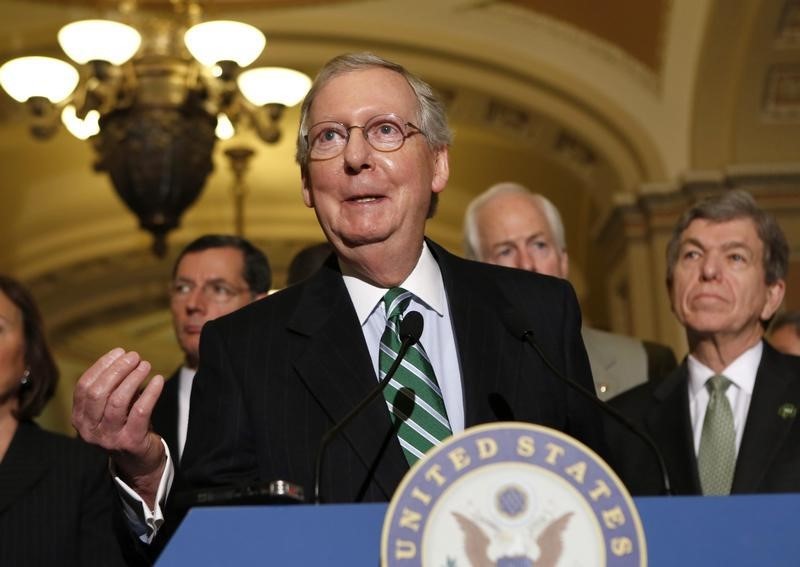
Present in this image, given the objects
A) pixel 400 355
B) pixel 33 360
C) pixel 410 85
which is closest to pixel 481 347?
pixel 400 355

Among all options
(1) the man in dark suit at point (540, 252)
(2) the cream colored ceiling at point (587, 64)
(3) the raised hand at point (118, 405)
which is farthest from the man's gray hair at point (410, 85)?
(2) the cream colored ceiling at point (587, 64)

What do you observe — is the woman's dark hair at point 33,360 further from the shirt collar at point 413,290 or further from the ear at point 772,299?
the ear at point 772,299

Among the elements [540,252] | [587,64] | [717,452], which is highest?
[587,64]

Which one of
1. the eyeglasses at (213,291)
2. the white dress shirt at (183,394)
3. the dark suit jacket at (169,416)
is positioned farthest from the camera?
the eyeglasses at (213,291)

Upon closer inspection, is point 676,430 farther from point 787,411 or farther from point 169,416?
point 169,416

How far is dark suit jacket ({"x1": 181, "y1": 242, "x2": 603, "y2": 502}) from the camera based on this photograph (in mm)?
1910

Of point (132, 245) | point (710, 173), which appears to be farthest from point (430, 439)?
point (132, 245)

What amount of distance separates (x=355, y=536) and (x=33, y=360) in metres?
2.05

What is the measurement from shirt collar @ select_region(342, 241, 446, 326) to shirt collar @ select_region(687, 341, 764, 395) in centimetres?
121

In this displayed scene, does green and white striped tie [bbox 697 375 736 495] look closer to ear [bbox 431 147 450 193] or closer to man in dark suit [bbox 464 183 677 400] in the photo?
→ man in dark suit [bbox 464 183 677 400]

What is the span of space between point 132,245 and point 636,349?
10944 mm

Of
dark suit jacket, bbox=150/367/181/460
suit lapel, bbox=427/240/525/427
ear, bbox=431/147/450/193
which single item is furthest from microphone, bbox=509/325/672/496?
dark suit jacket, bbox=150/367/181/460

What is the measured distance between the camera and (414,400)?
197 centimetres

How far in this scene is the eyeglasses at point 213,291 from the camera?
397 cm
